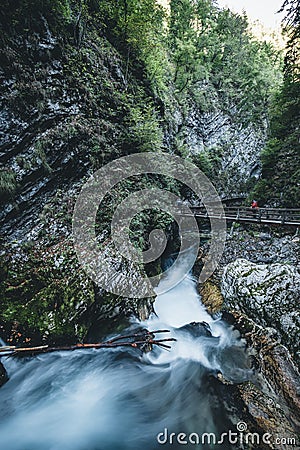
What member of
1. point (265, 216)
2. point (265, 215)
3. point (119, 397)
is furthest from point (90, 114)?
point (265, 216)

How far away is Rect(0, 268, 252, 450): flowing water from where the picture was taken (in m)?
3.85

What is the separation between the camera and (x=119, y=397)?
15.7 feet

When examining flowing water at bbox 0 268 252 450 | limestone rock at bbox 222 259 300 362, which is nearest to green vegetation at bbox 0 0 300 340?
flowing water at bbox 0 268 252 450

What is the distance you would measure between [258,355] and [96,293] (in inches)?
165

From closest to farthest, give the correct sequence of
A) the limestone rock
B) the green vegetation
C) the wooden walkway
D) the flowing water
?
the flowing water, the limestone rock, the green vegetation, the wooden walkway

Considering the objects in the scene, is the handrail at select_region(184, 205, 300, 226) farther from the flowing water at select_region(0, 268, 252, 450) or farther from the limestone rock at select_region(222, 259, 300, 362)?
the flowing water at select_region(0, 268, 252, 450)

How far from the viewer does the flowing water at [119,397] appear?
3852 mm

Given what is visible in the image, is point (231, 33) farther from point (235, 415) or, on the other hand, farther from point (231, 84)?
point (235, 415)

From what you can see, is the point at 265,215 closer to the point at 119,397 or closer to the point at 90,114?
the point at 90,114

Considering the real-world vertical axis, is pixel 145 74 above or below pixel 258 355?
above

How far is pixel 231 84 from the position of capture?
74.2 feet

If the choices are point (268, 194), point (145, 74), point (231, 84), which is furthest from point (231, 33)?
point (268, 194)

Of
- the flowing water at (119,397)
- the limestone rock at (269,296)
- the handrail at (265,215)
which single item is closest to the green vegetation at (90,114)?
the flowing water at (119,397)

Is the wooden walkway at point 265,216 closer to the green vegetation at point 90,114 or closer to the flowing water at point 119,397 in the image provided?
the green vegetation at point 90,114
